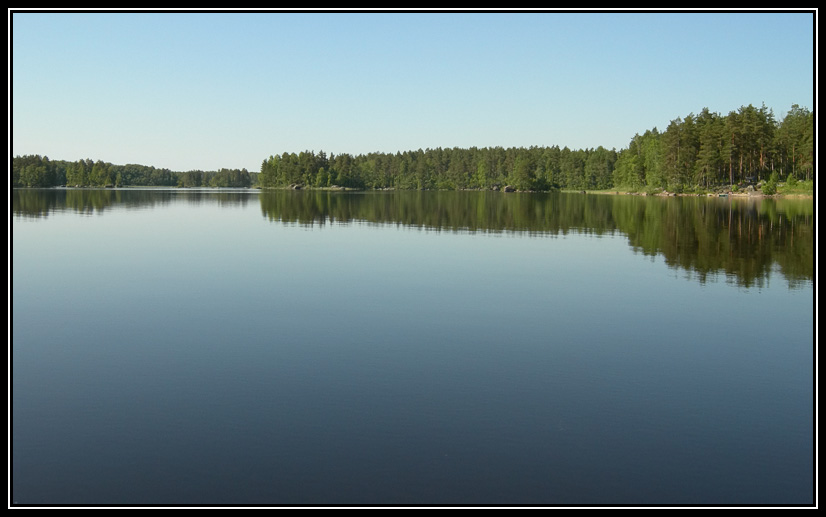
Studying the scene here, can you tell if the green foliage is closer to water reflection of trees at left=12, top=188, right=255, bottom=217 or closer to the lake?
water reflection of trees at left=12, top=188, right=255, bottom=217

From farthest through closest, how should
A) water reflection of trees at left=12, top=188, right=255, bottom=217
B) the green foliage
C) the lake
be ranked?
the green foliage < water reflection of trees at left=12, top=188, right=255, bottom=217 < the lake

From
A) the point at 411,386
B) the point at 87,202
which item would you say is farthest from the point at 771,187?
the point at 411,386

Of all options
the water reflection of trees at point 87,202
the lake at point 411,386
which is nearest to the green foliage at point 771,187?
the water reflection of trees at point 87,202

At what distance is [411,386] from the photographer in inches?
493

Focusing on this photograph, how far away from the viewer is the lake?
8.83 meters

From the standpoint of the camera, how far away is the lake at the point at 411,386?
8828 mm

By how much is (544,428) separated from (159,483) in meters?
5.79

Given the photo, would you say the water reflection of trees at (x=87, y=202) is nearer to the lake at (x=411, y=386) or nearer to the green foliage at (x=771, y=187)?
the lake at (x=411, y=386)

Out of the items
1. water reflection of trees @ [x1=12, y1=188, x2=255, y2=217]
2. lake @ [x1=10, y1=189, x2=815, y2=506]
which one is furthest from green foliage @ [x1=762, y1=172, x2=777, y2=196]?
lake @ [x1=10, y1=189, x2=815, y2=506]

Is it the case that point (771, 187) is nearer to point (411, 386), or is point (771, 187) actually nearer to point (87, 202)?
point (87, 202)

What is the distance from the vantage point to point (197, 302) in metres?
20.9

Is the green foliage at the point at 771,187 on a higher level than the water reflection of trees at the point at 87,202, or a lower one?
higher

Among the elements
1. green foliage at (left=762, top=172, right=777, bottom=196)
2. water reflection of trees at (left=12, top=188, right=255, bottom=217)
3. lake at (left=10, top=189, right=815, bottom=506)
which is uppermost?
green foliage at (left=762, top=172, right=777, bottom=196)
